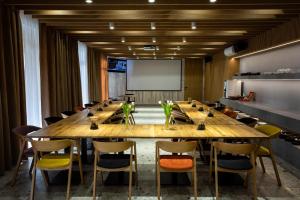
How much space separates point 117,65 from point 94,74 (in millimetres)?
3864

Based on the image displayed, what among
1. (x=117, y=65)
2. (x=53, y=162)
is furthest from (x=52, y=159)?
(x=117, y=65)

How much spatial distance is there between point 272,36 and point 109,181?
16.7ft

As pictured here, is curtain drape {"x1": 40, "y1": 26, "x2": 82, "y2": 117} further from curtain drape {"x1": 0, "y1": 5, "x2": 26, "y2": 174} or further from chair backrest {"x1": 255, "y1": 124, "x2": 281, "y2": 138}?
chair backrest {"x1": 255, "y1": 124, "x2": 281, "y2": 138}

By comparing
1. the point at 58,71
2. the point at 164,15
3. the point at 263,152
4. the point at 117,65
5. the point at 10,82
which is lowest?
the point at 263,152

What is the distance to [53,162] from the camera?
133 inches

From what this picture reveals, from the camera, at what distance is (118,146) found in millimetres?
3195

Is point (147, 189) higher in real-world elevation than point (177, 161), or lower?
lower

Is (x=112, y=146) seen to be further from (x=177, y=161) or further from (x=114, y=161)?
(x=177, y=161)

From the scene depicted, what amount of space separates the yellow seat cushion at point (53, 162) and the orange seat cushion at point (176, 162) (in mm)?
1166

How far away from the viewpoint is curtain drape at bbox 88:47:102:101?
36.0 ft

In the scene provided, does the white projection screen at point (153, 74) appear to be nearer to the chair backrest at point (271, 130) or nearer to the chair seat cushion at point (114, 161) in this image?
the chair backrest at point (271, 130)

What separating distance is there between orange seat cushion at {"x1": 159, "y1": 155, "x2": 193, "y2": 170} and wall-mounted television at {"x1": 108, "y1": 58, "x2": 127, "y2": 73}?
39.0ft

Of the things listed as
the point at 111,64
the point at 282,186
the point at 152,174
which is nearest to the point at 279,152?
the point at 282,186

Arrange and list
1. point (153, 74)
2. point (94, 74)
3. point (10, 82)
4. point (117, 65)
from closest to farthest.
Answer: point (10, 82)
point (94, 74)
point (117, 65)
point (153, 74)
